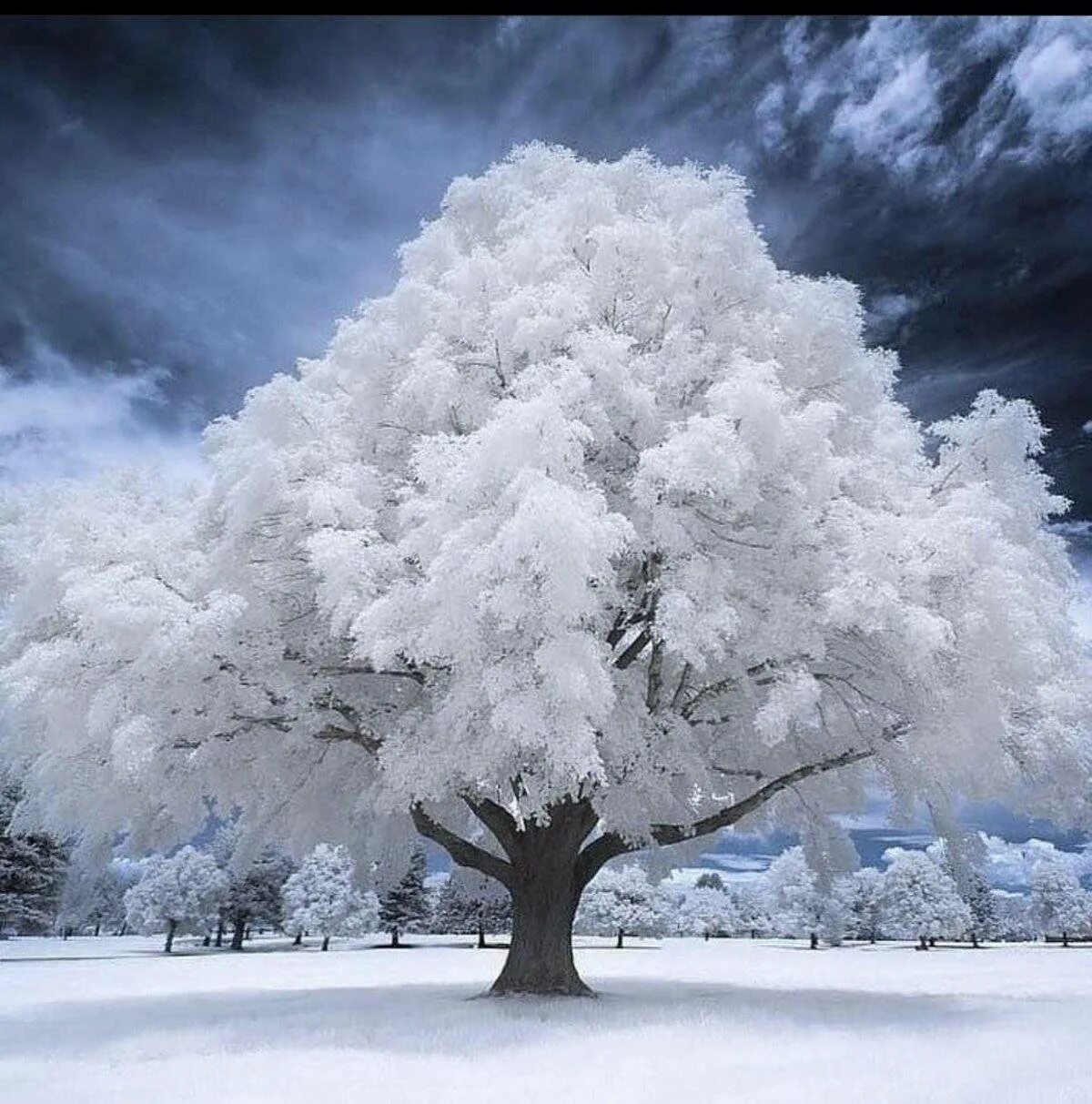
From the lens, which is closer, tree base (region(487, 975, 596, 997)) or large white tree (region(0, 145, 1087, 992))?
large white tree (region(0, 145, 1087, 992))

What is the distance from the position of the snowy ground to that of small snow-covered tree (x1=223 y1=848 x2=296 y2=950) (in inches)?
1056

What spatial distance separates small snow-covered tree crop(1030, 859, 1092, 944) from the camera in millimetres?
74688

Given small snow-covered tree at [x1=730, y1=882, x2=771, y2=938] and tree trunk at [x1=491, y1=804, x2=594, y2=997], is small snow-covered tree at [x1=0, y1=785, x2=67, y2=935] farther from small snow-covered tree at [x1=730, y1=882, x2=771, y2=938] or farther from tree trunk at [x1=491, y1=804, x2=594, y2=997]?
small snow-covered tree at [x1=730, y1=882, x2=771, y2=938]

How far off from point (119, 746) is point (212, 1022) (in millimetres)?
3046

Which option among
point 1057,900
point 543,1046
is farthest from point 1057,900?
point 543,1046

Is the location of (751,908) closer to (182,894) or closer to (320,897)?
(320,897)

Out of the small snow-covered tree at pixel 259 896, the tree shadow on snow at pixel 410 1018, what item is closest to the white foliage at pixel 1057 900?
the small snow-covered tree at pixel 259 896

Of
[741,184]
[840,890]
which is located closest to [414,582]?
[741,184]

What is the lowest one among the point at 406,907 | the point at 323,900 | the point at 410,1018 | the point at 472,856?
the point at 410,1018

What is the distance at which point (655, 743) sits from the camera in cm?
1007

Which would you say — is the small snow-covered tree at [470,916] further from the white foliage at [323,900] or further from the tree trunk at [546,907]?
the tree trunk at [546,907]

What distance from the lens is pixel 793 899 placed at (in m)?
62.1

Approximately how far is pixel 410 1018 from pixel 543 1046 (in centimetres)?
251

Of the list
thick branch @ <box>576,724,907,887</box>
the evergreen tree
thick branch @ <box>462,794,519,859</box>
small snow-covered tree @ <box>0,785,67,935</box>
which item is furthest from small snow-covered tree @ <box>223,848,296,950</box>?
thick branch @ <box>576,724,907,887</box>
